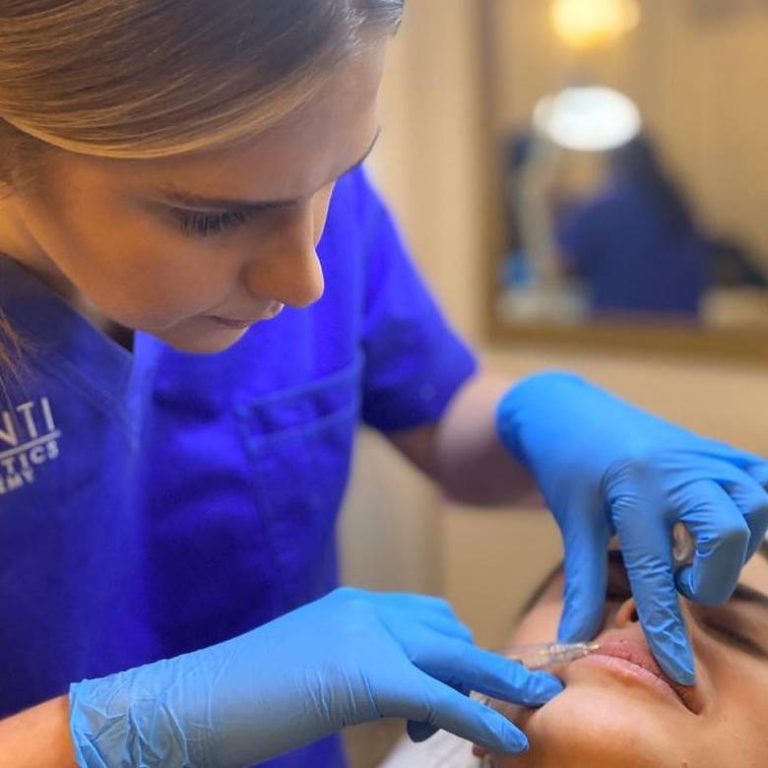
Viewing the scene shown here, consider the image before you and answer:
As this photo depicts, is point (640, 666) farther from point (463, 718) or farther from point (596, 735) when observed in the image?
point (463, 718)

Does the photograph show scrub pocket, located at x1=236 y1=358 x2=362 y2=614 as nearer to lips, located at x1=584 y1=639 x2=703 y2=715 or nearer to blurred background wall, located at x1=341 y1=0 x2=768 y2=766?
lips, located at x1=584 y1=639 x2=703 y2=715

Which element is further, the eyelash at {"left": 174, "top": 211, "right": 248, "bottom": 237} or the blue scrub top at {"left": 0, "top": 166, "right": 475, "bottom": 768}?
the blue scrub top at {"left": 0, "top": 166, "right": 475, "bottom": 768}

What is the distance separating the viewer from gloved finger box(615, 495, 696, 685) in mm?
871

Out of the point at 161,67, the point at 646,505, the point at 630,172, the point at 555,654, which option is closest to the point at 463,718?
the point at 555,654

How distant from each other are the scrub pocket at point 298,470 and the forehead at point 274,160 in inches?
16.0

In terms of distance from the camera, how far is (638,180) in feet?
6.26

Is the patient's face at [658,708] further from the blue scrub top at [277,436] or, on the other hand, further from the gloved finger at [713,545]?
the blue scrub top at [277,436]

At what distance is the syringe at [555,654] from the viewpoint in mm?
917

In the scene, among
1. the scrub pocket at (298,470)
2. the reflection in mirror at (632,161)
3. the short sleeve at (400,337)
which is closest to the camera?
the scrub pocket at (298,470)

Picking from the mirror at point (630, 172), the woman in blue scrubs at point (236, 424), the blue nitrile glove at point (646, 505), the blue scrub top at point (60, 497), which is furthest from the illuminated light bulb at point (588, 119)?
the blue scrub top at point (60, 497)

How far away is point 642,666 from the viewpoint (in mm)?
890

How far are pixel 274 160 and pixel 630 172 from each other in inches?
53.1

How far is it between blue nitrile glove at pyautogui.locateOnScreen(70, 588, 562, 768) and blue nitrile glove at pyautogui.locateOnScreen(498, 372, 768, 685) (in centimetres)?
16

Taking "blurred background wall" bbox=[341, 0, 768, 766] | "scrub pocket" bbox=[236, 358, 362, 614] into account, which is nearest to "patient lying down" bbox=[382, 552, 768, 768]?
"scrub pocket" bbox=[236, 358, 362, 614]
